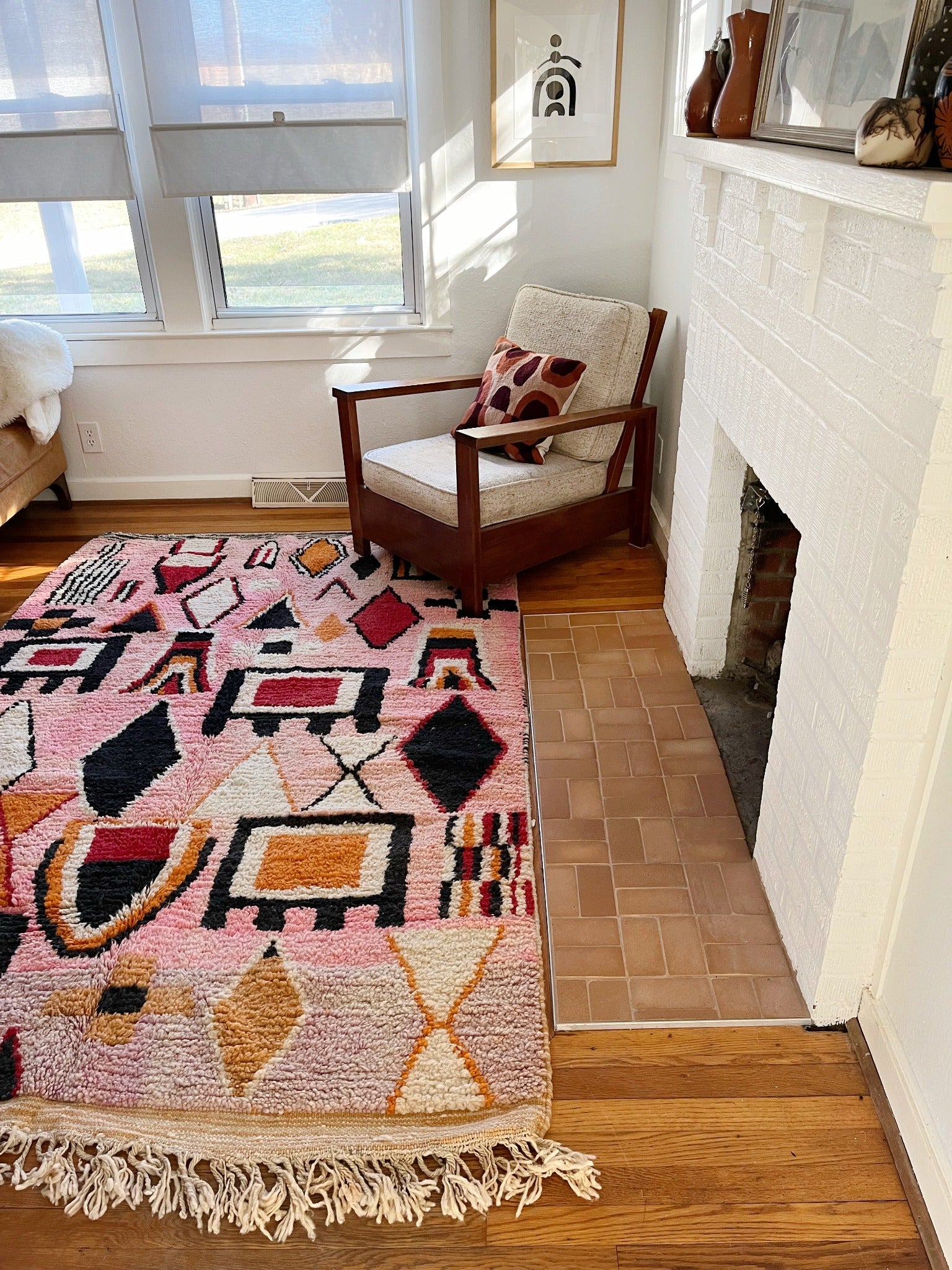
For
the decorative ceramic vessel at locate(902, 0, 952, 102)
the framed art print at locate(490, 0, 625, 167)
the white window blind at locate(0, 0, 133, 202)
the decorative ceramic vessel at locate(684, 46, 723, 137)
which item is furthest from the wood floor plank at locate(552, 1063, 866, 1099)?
the white window blind at locate(0, 0, 133, 202)

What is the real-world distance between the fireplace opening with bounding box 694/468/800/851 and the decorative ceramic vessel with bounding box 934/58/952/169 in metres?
1.11

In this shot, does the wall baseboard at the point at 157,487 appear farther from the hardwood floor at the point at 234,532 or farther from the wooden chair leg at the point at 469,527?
the wooden chair leg at the point at 469,527

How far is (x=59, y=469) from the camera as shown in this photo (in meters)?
3.74

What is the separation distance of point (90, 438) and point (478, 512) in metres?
1.94

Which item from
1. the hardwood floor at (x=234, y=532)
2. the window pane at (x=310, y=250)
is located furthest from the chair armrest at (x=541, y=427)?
the window pane at (x=310, y=250)

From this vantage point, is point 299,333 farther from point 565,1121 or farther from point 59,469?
point 565,1121

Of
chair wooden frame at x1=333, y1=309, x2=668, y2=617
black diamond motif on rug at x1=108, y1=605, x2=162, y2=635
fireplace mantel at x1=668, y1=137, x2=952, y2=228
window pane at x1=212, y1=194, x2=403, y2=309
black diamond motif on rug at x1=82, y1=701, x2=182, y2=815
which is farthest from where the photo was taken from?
window pane at x1=212, y1=194, x2=403, y2=309

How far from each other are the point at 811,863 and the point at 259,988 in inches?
40.1

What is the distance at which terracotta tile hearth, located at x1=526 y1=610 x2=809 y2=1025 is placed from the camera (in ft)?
5.60

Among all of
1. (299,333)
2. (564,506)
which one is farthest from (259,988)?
(299,333)

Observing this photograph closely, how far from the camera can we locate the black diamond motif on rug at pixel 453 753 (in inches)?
87.0

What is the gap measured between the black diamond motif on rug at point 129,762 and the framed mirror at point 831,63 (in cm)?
195

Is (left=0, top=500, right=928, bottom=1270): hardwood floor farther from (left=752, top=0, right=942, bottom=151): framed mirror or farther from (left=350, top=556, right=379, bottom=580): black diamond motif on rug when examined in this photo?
(left=350, top=556, right=379, bottom=580): black diamond motif on rug

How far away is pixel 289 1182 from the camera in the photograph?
4.66 ft
